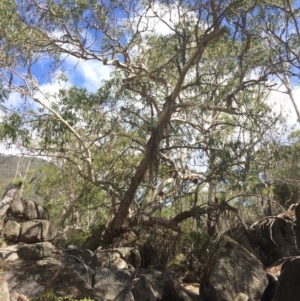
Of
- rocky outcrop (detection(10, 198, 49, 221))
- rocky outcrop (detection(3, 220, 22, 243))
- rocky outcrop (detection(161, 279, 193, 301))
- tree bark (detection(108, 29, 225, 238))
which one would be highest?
tree bark (detection(108, 29, 225, 238))

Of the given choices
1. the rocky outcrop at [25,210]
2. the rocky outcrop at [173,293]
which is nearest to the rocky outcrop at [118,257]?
the rocky outcrop at [173,293]

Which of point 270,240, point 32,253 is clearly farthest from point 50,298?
point 270,240

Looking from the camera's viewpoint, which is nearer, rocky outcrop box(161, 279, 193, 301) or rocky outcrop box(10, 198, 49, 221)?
rocky outcrop box(161, 279, 193, 301)

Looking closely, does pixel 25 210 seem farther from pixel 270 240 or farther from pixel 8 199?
pixel 270 240

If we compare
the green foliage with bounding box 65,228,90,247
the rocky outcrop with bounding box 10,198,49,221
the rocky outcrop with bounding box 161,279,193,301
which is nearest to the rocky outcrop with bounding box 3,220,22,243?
the rocky outcrop with bounding box 10,198,49,221

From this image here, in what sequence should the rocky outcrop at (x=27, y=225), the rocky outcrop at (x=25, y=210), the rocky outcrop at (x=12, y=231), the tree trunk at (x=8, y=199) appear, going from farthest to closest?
the rocky outcrop at (x=25, y=210) → the rocky outcrop at (x=27, y=225) → the rocky outcrop at (x=12, y=231) → the tree trunk at (x=8, y=199)

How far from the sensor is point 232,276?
9.46 m

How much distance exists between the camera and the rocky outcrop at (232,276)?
361 inches

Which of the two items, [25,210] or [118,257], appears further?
[25,210]

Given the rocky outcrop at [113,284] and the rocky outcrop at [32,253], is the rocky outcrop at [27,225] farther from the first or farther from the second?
the rocky outcrop at [113,284]

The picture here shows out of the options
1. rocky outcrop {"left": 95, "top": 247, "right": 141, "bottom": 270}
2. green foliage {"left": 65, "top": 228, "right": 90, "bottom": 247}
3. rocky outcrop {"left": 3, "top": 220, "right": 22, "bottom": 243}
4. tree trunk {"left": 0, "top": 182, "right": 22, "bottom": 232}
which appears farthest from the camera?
green foliage {"left": 65, "top": 228, "right": 90, "bottom": 247}

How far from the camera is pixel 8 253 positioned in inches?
330

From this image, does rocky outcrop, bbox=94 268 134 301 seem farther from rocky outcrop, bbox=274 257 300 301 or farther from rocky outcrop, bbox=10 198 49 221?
rocky outcrop, bbox=10 198 49 221

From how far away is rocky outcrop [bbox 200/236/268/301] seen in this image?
917 cm
